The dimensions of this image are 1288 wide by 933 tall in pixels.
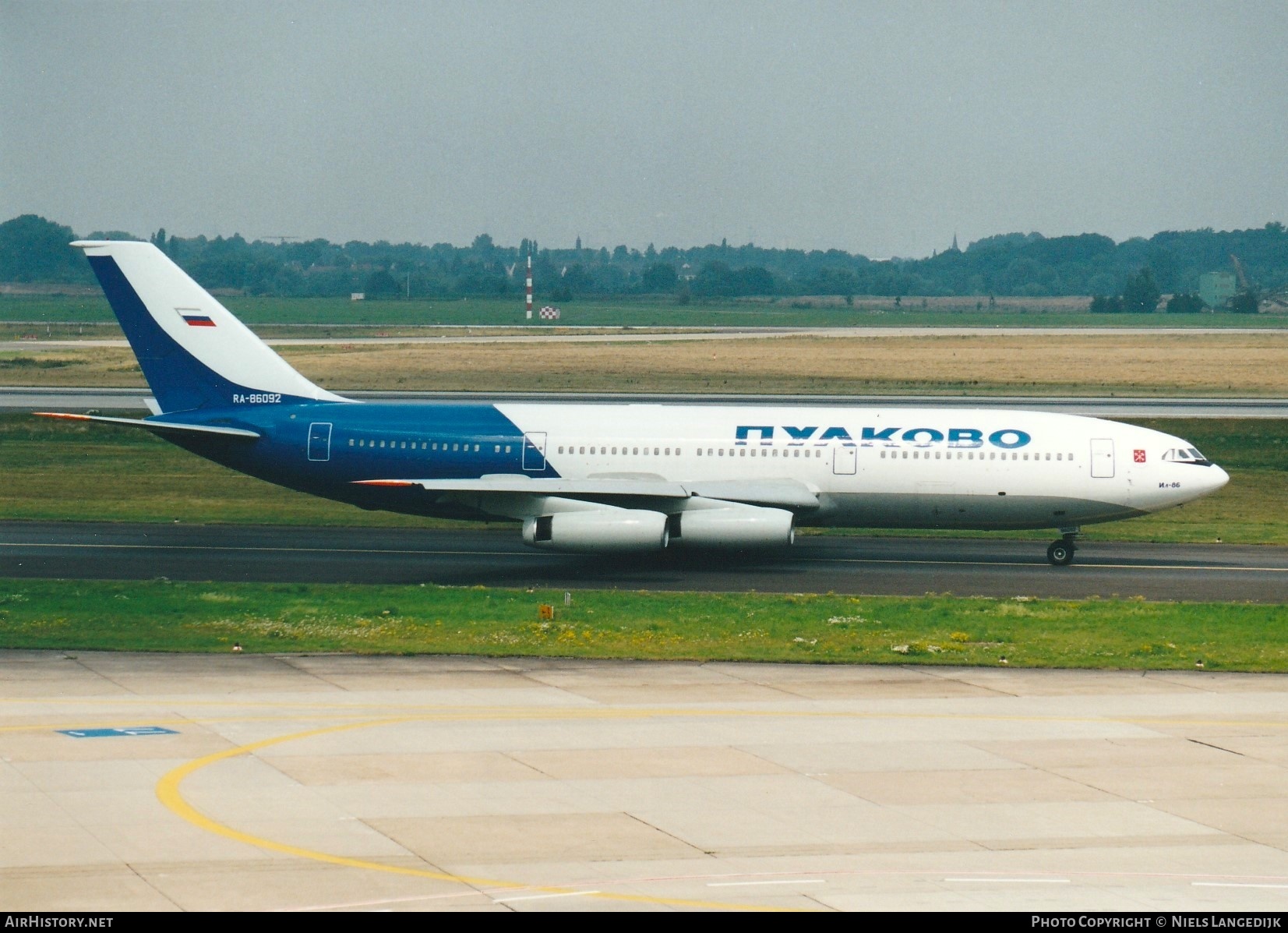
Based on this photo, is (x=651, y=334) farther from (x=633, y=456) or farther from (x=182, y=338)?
(x=633, y=456)

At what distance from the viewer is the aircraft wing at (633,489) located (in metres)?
43.9

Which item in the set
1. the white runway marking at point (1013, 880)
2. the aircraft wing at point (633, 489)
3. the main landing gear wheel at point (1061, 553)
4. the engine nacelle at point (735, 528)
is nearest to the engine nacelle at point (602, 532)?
the aircraft wing at point (633, 489)

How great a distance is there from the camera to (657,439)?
46.3 metres

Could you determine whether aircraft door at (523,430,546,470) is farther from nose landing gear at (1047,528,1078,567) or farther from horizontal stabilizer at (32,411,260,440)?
nose landing gear at (1047,528,1078,567)

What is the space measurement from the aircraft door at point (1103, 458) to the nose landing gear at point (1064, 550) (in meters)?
2.19

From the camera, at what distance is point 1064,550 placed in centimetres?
4609

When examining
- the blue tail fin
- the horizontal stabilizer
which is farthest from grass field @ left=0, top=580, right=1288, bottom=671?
the blue tail fin

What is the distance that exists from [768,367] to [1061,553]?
71.5 metres

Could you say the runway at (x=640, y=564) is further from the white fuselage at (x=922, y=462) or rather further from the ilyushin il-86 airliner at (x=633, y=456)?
the white fuselage at (x=922, y=462)

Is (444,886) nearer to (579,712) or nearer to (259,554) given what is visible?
(579,712)

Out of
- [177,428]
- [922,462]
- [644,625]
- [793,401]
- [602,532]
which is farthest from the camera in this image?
[793,401]

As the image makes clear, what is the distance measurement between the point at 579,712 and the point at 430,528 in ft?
89.0

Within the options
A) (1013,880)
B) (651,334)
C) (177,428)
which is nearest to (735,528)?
(177,428)

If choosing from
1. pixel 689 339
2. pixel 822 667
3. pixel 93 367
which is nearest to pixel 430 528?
pixel 822 667
